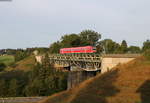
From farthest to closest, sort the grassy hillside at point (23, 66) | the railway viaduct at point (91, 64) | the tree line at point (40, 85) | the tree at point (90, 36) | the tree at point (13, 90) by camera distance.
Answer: the tree at point (90, 36) < the grassy hillside at point (23, 66) < the tree at point (13, 90) < the tree line at point (40, 85) < the railway viaduct at point (91, 64)

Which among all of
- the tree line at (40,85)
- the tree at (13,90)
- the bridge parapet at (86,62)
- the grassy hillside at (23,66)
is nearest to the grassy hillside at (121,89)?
the bridge parapet at (86,62)

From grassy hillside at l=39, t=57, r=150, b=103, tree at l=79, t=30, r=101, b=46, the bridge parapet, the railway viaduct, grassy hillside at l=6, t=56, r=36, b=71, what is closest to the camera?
grassy hillside at l=39, t=57, r=150, b=103

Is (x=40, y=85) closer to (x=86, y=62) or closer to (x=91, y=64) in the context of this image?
(x=86, y=62)

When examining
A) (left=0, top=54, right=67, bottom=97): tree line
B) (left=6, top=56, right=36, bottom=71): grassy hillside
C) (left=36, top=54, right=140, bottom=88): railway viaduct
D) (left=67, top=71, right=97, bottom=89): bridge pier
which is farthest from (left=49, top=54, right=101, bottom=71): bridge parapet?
(left=6, top=56, right=36, bottom=71): grassy hillside

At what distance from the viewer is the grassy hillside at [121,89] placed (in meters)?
18.2

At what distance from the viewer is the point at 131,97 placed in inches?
706

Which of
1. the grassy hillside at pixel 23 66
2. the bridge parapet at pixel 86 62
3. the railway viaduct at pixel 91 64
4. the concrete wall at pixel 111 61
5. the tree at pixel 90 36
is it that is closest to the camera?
the concrete wall at pixel 111 61

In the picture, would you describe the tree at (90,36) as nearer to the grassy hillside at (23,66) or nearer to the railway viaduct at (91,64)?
the grassy hillside at (23,66)

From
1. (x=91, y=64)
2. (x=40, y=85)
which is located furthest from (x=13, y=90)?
(x=91, y=64)

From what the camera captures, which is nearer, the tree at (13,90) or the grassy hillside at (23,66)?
the tree at (13,90)

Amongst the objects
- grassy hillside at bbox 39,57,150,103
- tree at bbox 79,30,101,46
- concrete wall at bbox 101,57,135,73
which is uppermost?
tree at bbox 79,30,101,46

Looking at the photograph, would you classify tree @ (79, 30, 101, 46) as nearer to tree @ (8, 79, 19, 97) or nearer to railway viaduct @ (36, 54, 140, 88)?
railway viaduct @ (36, 54, 140, 88)

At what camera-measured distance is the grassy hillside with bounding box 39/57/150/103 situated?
18.2 m

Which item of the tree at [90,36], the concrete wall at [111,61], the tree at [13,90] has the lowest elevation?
the tree at [13,90]
